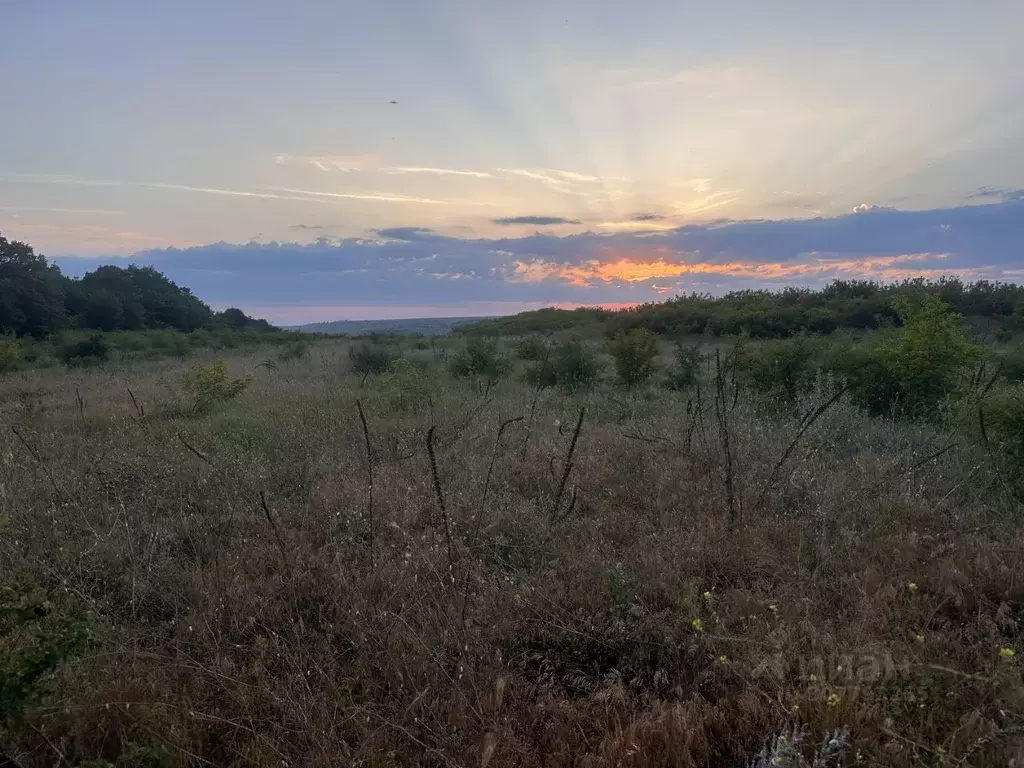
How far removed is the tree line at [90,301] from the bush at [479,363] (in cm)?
2760

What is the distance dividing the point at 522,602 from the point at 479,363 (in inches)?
459

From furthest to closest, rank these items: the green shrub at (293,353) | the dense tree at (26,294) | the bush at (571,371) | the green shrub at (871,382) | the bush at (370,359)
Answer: the dense tree at (26,294), the green shrub at (293,353), the bush at (370,359), the bush at (571,371), the green shrub at (871,382)

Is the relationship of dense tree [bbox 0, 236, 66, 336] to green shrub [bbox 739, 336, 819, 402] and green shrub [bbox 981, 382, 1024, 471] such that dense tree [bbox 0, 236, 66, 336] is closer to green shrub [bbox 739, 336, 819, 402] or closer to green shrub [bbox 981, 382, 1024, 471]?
green shrub [bbox 739, 336, 819, 402]

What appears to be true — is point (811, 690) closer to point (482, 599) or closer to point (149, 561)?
point (482, 599)

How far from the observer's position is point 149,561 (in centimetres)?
407

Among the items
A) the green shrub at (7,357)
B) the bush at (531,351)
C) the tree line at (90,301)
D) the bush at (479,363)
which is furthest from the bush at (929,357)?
the tree line at (90,301)

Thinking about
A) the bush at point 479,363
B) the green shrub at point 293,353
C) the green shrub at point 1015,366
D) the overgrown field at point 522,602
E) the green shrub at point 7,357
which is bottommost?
the overgrown field at point 522,602

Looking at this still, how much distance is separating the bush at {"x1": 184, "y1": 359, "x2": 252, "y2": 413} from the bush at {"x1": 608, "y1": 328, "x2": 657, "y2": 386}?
25.7ft

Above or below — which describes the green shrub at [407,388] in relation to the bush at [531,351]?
below

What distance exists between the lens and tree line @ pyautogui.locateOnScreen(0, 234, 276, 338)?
34.3 metres

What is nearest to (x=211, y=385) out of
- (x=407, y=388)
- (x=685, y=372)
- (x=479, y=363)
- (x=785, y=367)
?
(x=407, y=388)

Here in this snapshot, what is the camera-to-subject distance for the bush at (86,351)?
2248 centimetres

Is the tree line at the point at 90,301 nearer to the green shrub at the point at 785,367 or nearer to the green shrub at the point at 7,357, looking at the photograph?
the green shrub at the point at 7,357

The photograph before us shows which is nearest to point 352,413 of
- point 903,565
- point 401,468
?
point 401,468
